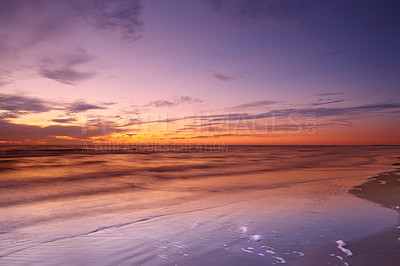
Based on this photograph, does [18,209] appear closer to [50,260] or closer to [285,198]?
[50,260]

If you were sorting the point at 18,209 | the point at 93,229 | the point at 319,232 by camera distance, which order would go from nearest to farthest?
1. the point at 319,232
2. the point at 93,229
3. the point at 18,209

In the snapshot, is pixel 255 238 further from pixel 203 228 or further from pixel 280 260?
pixel 203 228

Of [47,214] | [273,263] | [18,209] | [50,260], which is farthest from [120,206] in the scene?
[273,263]

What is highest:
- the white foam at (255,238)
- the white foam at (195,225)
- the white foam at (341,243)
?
the white foam at (341,243)

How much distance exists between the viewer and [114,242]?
523 cm

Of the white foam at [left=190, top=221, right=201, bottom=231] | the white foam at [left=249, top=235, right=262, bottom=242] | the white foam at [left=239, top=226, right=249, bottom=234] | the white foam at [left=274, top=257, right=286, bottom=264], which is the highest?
the white foam at [left=274, top=257, right=286, bottom=264]

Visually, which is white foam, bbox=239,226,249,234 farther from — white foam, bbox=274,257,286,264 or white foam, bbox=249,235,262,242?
white foam, bbox=274,257,286,264

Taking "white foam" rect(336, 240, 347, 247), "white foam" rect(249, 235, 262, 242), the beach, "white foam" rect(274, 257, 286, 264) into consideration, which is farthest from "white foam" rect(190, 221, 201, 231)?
"white foam" rect(336, 240, 347, 247)

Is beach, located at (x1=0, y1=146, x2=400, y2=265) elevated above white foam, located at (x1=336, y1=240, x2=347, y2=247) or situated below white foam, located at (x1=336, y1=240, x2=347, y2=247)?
below

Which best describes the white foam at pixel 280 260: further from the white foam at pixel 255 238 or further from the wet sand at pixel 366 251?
the white foam at pixel 255 238

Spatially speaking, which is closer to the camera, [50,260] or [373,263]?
[373,263]

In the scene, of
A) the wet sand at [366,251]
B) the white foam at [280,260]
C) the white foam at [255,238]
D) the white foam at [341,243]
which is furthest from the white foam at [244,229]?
the white foam at [341,243]

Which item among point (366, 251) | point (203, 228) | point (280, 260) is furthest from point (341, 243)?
point (203, 228)

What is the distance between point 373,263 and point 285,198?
5.15 meters
